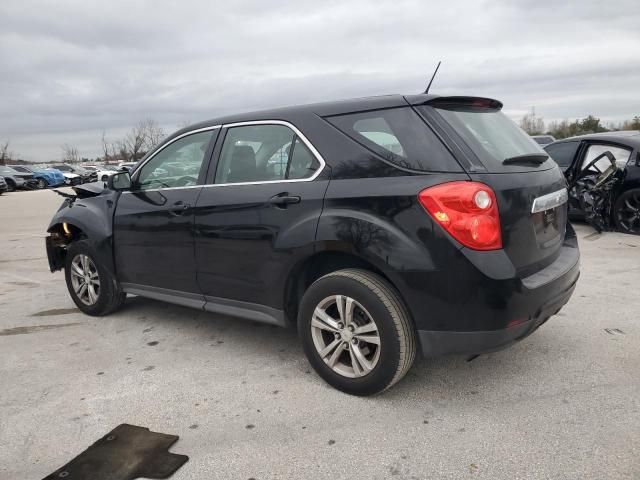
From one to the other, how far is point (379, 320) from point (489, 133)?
1281mm

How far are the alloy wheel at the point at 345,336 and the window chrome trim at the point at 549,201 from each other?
109 cm

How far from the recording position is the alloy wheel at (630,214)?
24.9ft

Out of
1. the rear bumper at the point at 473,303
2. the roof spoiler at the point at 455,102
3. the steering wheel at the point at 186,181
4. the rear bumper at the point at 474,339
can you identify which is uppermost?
the roof spoiler at the point at 455,102

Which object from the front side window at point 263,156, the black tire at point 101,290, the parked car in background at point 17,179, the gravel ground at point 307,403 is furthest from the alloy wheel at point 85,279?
the parked car in background at point 17,179

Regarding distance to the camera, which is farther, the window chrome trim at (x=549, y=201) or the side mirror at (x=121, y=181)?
the side mirror at (x=121, y=181)

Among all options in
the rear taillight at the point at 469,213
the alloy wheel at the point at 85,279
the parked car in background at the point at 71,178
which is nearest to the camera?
the rear taillight at the point at 469,213

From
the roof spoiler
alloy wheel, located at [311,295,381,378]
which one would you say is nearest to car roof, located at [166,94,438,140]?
the roof spoiler

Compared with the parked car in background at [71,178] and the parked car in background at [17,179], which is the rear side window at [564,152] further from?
the parked car in background at [71,178]

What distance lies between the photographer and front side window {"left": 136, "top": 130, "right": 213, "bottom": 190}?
156 inches

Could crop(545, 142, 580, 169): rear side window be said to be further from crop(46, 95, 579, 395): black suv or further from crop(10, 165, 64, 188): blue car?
crop(10, 165, 64, 188): blue car

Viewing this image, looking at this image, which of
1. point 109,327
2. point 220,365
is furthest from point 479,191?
point 109,327

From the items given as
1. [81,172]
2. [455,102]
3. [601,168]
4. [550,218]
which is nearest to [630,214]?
[601,168]

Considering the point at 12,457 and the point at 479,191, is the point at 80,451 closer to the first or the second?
the point at 12,457

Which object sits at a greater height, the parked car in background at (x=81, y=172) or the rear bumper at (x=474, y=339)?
the parked car in background at (x=81, y=172)
